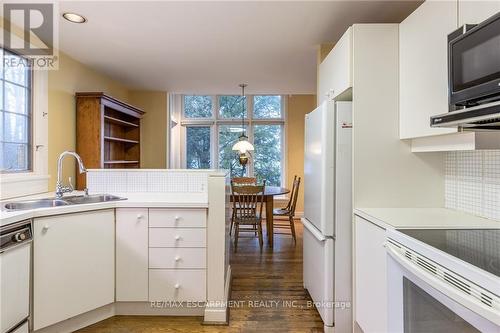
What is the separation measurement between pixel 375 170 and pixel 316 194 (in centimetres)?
44

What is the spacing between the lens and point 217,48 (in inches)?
119

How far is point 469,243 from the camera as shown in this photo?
1152 millimetres

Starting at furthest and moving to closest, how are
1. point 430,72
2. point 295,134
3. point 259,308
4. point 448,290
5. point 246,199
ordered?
point 295,134, point 246,199, point 259,308, point 430,72, point 448,290

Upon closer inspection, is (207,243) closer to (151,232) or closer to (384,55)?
(151,232)

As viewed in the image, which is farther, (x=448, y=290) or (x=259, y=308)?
(x=259, y=308)

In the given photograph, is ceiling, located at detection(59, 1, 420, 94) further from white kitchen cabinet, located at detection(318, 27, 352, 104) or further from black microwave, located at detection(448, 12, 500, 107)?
black microwave, located at detection(448, 12, 500, 107)

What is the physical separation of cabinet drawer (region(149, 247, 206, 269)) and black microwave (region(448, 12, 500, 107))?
1818 millimetres

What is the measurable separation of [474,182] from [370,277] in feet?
2.64

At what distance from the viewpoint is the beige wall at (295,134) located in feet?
19.9

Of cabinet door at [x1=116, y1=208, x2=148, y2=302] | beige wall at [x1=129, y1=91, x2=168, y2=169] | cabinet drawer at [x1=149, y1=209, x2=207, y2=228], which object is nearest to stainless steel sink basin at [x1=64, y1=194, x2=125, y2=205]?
cabinet door at [x1=116, y1=208, x2=148, y2=302]

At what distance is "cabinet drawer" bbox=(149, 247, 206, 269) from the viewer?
2148mm

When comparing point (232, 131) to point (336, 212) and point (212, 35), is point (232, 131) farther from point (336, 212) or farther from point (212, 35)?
point (336, 212)

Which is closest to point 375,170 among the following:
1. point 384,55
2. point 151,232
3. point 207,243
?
point 384,55

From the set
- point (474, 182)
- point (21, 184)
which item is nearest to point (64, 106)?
point (21, 184)
